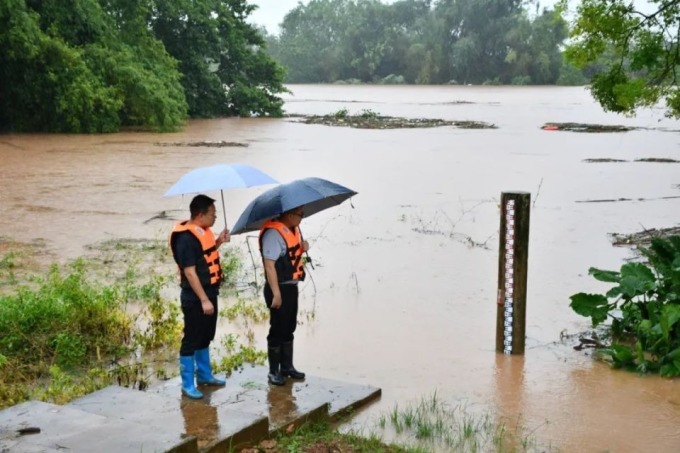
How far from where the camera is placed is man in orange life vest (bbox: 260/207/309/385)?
5.68 meters

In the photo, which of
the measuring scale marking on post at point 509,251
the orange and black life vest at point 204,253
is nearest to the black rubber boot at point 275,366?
the orange and black life vest at point 204,253

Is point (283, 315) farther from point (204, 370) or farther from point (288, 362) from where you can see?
point (204, 370)

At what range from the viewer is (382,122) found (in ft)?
126

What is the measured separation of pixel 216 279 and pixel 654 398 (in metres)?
3.51

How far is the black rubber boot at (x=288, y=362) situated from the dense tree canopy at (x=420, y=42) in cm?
7190

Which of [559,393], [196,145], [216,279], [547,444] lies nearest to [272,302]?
[216,279]

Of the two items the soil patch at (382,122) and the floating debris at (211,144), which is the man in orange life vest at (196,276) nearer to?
the floating debris at (211,144)

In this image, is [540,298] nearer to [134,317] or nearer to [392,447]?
[134,317]

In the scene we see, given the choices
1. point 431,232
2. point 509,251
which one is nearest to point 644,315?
point 509,251

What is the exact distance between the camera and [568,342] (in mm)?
8102

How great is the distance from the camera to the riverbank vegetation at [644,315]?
23.1 feet

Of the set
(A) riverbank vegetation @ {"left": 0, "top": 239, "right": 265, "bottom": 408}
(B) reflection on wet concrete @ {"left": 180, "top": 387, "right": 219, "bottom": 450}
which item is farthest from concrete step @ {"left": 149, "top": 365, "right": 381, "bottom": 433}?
(A) riverbank vegetation @ {"left": 0, "top": 239, "right": 265, "bottom": 408}

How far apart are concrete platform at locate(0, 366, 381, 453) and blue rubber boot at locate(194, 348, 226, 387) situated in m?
0.08

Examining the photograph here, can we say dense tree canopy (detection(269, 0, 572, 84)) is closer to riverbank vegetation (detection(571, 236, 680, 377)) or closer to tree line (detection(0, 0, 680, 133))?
tree line (detection(0, 0, 680, 133))
